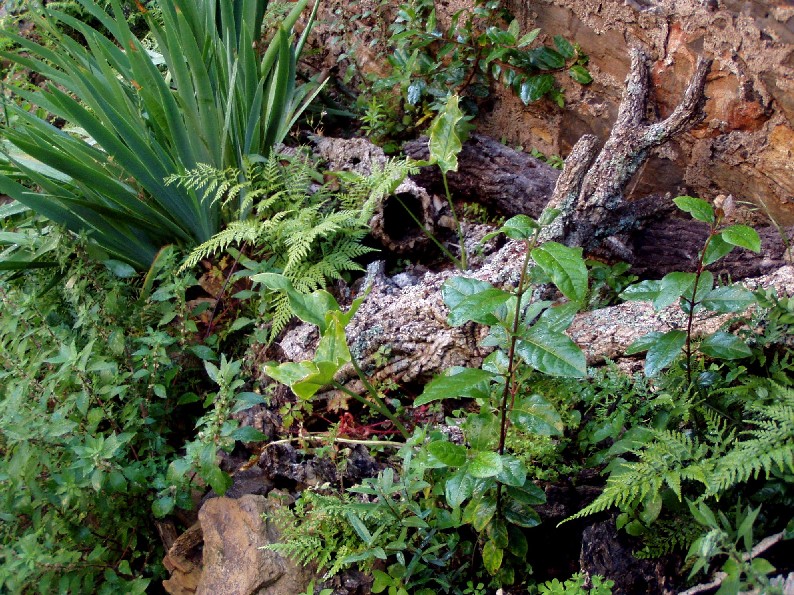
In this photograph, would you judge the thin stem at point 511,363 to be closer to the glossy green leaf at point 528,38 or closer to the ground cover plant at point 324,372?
the ground cover plant at point 324,372

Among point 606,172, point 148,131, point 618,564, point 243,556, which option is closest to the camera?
point 618,564

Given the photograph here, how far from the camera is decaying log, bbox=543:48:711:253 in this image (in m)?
2.52

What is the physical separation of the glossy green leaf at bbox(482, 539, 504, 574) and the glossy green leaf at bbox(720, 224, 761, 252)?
976 millimetres

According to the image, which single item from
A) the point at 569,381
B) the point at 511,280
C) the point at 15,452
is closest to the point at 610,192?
the point at 511,280

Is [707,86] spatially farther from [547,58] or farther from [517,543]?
[517,543]

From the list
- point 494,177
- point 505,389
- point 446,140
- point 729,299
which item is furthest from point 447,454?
point 494,177

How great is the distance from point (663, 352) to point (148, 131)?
2.48 meters

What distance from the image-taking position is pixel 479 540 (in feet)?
5.77

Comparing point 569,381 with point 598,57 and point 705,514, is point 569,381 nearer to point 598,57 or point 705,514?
point 705,514

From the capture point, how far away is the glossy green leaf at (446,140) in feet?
8.70

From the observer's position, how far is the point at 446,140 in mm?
2672

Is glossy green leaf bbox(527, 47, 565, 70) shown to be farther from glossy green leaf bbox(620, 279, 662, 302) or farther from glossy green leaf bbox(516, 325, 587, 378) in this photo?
glossy green leaf bbox(516, 325, 587, 378)

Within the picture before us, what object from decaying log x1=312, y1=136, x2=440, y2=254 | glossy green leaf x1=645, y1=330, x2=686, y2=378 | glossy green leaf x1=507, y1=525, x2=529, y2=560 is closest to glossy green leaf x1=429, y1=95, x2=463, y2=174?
decaying log x1=312, y1=136, x2=440, y2=254

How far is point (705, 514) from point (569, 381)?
68cm
